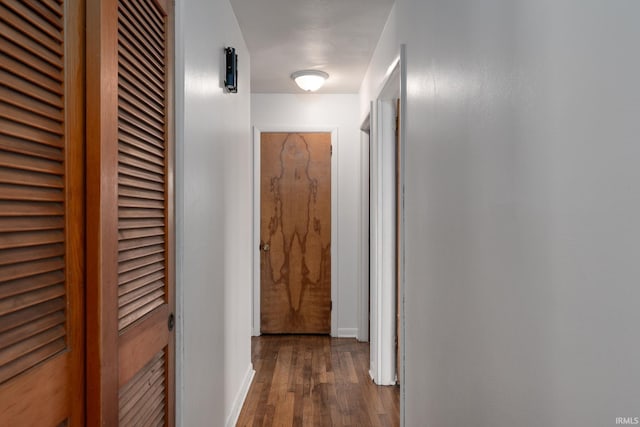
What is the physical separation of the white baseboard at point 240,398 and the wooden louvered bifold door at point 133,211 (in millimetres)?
1180

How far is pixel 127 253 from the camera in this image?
48.7 inches

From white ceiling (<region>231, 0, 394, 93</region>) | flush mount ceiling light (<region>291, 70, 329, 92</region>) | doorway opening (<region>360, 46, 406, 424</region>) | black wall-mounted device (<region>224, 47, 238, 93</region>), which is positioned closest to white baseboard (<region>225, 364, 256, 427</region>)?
doorway opening (<region>360, 46, 406, 424</region>)

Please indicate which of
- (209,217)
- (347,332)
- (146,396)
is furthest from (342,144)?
(146,396)

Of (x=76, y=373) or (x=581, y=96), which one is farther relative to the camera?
(x=76, y=373)

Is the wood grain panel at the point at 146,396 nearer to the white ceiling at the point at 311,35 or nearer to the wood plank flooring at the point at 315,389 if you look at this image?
the wood plank flooring at the point at 315,389

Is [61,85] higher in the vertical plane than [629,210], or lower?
higher

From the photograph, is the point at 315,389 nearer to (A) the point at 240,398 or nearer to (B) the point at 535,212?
(A) the point at 240,398

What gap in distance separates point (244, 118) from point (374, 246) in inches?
51.8

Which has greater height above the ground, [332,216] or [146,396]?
[332,216]

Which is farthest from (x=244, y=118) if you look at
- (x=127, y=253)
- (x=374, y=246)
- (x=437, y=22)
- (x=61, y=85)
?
(x=61, y=85)

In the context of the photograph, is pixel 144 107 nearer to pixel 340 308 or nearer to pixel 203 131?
pixel 203 131

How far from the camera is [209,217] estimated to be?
7.12ft

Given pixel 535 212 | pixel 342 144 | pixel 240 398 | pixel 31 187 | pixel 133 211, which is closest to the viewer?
pixel 31 187

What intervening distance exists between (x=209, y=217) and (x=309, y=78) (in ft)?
7.45
